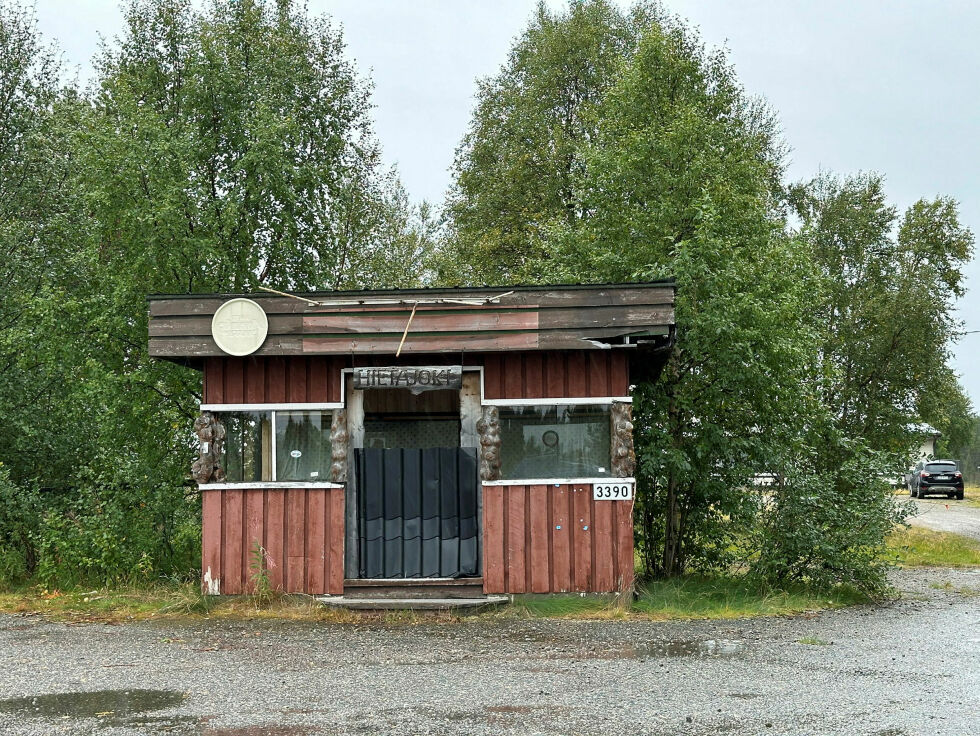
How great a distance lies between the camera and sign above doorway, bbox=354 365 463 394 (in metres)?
12.5

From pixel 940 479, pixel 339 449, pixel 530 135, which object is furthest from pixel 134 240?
pixel 940 479

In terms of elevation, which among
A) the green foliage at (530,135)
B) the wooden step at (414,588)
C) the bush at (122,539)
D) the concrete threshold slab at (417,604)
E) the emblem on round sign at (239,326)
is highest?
the green foliage at (530,135)

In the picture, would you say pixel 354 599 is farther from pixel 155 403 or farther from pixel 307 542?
pixel 155 403

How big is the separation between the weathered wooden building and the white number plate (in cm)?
2

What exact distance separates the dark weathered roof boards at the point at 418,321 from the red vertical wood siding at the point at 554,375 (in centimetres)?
38

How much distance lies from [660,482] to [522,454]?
2.84 metres

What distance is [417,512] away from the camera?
13188 millimetres

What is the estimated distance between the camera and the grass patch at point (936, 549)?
1922cm

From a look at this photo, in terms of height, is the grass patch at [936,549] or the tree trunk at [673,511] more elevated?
the tree trunk at [673,511]

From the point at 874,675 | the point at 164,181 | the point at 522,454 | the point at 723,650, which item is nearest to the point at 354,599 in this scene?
the point at 522,454

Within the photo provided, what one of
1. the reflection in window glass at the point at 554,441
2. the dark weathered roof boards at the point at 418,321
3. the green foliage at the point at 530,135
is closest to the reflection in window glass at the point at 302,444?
the dark weathered roof boards at the point at 418,321

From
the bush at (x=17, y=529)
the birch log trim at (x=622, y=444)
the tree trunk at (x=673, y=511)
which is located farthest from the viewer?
the bush at (x=17, y=529)

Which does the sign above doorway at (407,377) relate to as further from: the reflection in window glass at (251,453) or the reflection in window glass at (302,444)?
the reflection in window glass at (251,453)

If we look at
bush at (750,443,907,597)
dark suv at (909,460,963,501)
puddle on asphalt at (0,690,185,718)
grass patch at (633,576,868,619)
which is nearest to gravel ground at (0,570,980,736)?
puddle on asphalt at (0,690,185,718)
